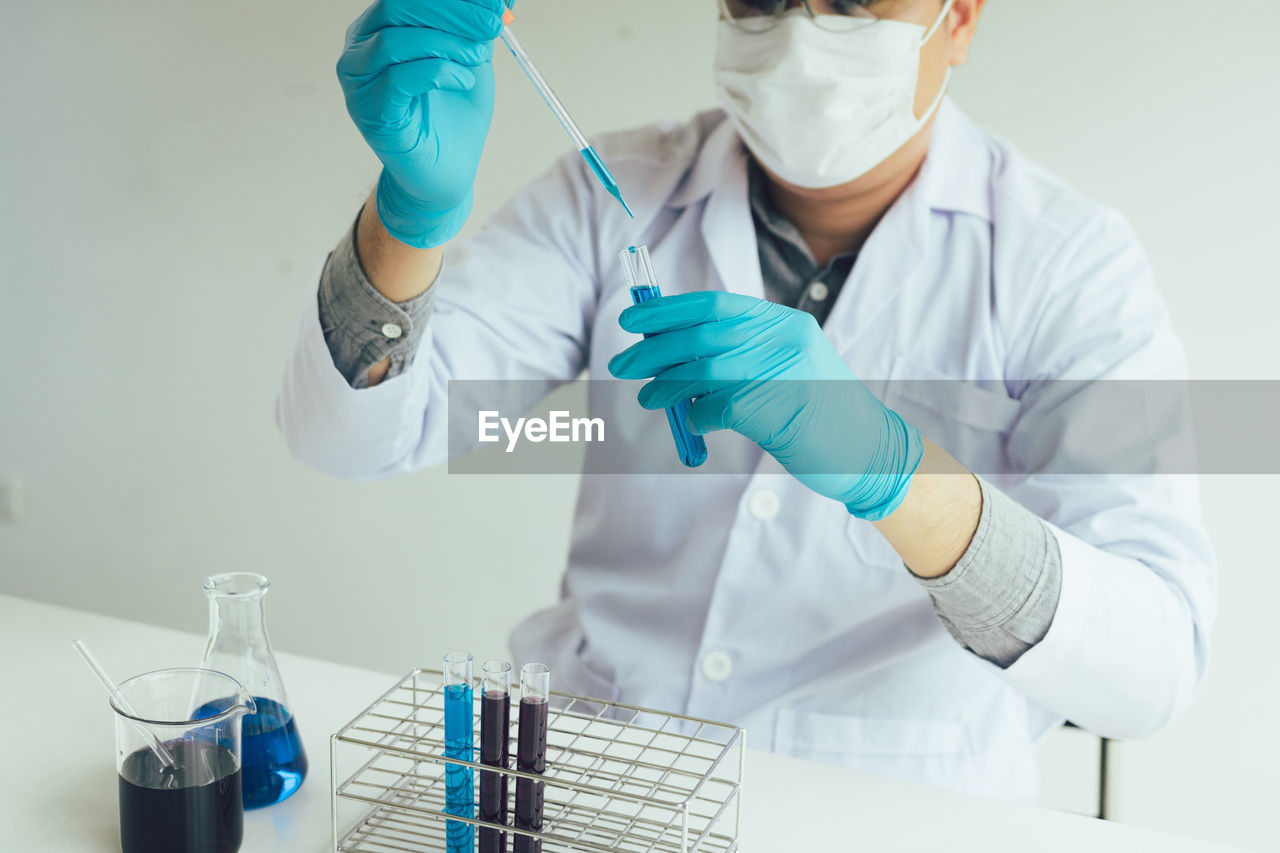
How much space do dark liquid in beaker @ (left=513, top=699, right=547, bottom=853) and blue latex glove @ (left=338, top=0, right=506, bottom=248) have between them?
1.69 ft

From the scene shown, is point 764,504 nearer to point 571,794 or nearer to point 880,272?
point 880,272

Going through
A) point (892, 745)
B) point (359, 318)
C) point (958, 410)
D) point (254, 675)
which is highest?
point (359, 318)

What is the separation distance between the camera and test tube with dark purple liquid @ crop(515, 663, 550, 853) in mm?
751

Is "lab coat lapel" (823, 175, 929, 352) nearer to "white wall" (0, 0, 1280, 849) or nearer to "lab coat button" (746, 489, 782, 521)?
"lab coat button" (746, 489, 782, 521)

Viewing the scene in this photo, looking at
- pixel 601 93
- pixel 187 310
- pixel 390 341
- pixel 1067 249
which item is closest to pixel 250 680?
pixel 390 341

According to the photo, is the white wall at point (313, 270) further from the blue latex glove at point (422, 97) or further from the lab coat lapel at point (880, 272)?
the blue latex glove at point (422, 97)

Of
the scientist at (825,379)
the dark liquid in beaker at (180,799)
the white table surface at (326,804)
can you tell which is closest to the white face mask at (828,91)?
the scientist at (825,379)

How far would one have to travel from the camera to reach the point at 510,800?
0.80m

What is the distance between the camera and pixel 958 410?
4.38 feet

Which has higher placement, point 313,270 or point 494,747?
point 313,270

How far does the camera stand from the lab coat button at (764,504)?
1324 mm

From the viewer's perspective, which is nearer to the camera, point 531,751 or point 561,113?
point 531,751

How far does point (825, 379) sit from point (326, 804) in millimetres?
570

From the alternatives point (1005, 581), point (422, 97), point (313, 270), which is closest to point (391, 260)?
point (422, 97)
